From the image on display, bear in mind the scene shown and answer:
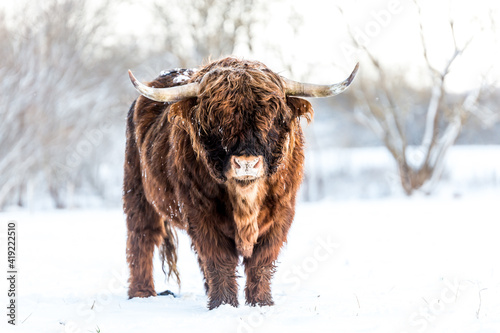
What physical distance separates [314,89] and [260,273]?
5.02ft

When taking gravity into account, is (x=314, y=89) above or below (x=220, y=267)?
above

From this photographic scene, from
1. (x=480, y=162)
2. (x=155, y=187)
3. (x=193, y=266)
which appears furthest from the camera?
(x=480, y=162)

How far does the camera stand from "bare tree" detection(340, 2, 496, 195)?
695 inches

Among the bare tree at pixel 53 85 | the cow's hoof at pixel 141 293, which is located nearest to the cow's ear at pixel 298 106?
the cow's hoof at pixel 141 293

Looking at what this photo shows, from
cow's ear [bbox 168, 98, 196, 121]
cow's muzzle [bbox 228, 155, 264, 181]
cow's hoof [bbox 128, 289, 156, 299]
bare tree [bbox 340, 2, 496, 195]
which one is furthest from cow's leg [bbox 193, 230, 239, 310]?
bare tree [bbox 340, 2, 496, 195]

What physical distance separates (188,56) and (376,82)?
7.53 meters

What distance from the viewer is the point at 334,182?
29.7 m

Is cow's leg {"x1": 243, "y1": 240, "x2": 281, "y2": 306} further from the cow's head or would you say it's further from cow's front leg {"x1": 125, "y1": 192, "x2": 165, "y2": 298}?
cow's front leg {"x1": 125, "y1": 192, "x2": 165, "y2": 298}

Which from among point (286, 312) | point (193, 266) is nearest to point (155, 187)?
point (286, 312)

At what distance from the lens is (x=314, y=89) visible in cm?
435

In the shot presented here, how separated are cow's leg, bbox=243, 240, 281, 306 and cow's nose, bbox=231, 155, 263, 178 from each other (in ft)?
2.89

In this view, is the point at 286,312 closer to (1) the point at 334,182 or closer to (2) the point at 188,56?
(2) the point at 188,56

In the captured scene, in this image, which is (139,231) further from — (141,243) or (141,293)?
(141,293)

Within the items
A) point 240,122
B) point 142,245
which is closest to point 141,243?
point 142,245
